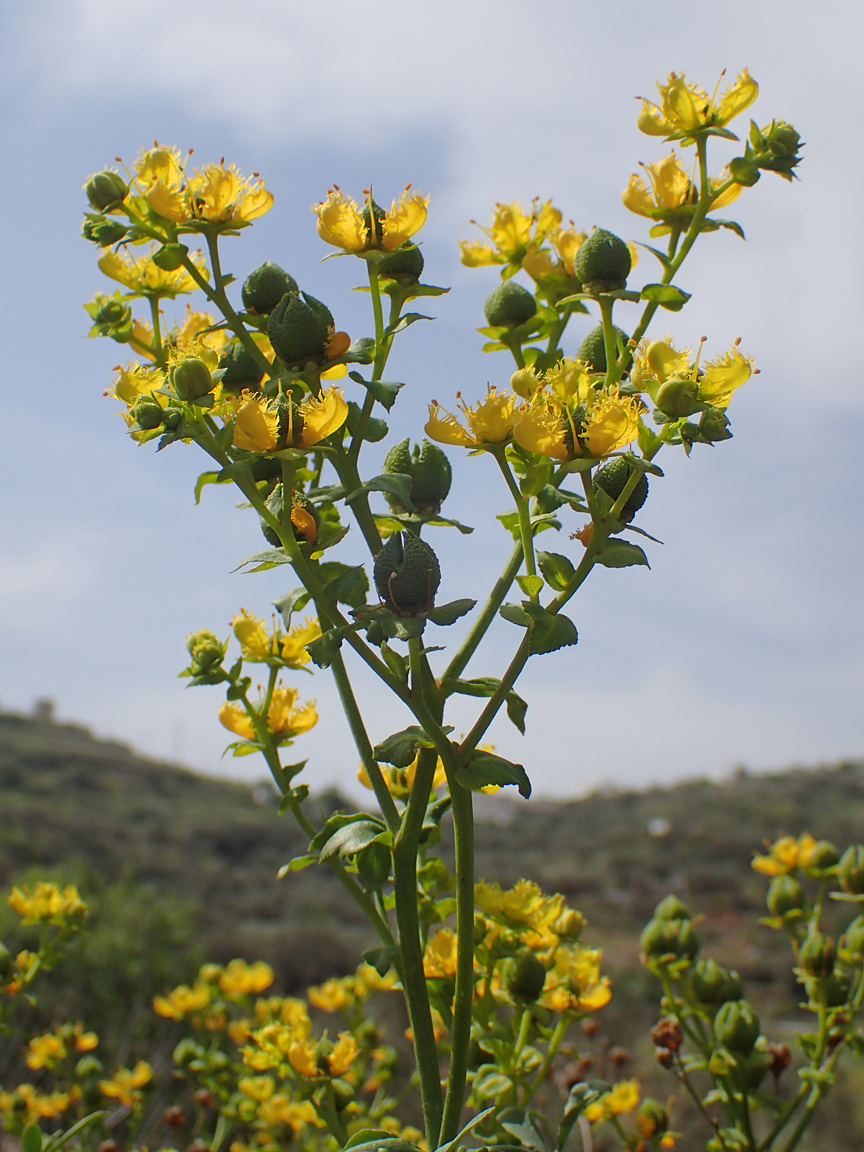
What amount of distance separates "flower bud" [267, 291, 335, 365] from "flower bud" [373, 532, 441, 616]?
0.94 feet

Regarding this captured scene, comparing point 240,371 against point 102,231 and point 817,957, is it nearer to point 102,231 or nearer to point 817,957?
point 102,231

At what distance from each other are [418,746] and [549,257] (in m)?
0.81

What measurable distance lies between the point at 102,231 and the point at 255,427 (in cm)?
42

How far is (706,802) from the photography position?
82.9ft

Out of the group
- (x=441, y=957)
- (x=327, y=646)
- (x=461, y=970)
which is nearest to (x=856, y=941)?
(x=441, y=957)

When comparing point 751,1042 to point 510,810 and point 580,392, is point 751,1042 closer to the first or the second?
point 580,392

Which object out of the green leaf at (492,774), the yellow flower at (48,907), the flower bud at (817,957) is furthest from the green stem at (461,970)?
the yellow flower at (48,907)

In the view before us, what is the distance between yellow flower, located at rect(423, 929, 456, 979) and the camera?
1489 millimetres

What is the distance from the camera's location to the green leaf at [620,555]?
3.58ft

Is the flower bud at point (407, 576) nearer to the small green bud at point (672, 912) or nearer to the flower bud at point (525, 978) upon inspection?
the flower bud at point (525, 978)

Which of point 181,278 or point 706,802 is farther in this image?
point 706,802

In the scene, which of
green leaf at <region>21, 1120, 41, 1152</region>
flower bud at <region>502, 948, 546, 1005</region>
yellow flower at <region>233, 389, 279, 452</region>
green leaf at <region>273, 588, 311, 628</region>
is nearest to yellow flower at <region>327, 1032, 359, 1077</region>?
flower bud at <region>502, 948, 546, 1005</region>

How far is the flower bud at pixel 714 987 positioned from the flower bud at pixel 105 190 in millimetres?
1961

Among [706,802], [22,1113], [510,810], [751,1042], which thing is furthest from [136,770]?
[751,1042]
